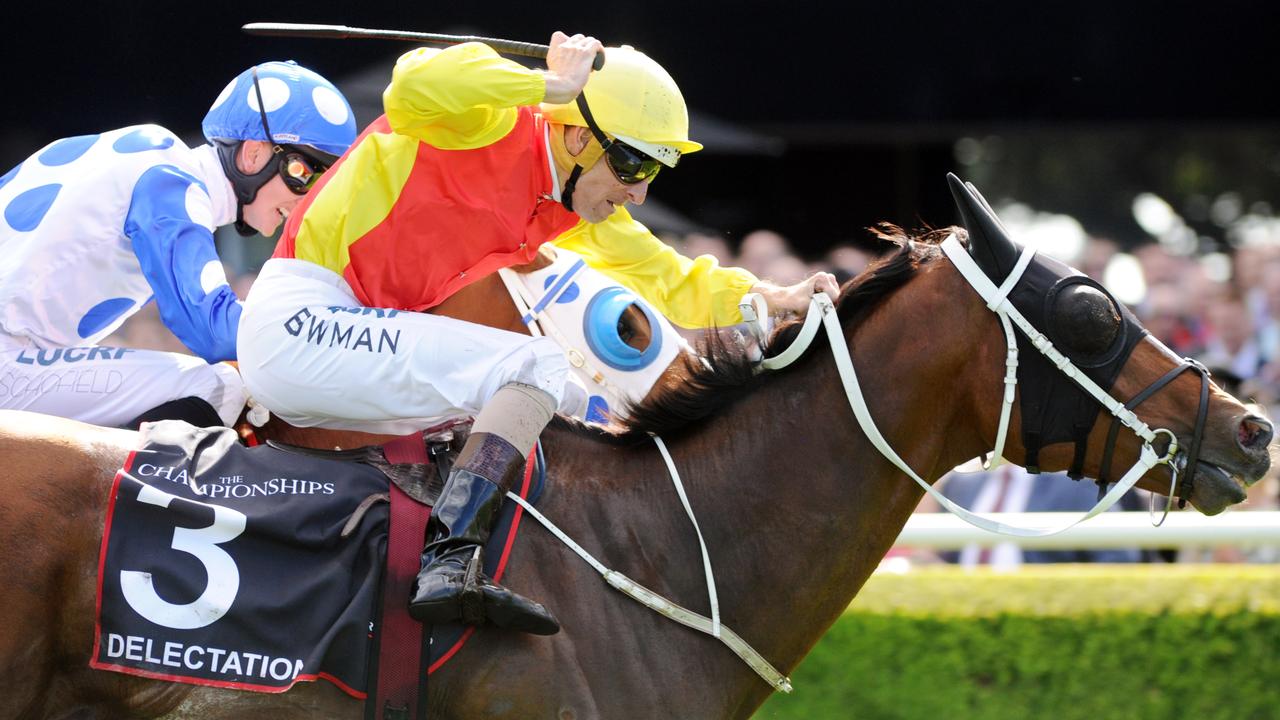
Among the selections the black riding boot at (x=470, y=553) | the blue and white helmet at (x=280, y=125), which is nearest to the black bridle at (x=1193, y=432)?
the black riding boot at (x=470, y=553)

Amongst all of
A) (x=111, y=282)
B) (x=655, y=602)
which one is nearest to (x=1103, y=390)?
Result: (x=655, y=602)

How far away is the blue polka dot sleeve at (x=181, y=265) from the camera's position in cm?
333

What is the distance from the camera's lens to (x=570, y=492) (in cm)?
307

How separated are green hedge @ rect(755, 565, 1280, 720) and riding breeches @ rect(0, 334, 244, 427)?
2.78 m

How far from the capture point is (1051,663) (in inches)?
206

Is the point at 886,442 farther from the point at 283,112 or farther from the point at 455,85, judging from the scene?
the point at 283,112

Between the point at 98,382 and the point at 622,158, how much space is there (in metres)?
1.36

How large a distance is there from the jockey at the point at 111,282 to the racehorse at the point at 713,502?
0.38m

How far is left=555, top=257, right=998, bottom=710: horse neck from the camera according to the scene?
3.05m

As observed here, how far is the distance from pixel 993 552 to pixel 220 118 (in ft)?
14.0

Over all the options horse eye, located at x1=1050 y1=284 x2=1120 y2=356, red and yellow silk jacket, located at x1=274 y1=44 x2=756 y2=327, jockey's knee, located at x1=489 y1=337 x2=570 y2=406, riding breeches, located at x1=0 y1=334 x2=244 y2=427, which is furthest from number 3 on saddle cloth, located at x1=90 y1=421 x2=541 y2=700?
horse eye, located at x1=1050 y1=284 x2=1120 y2=356

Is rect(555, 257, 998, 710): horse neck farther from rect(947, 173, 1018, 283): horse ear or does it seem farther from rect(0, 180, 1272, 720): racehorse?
rect(947, 173, 1018, 283): horse ear

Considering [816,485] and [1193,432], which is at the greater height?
[1193,432]

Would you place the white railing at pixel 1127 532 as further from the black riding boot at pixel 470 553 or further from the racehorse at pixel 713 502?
the black riding boot at pixel 470 553
